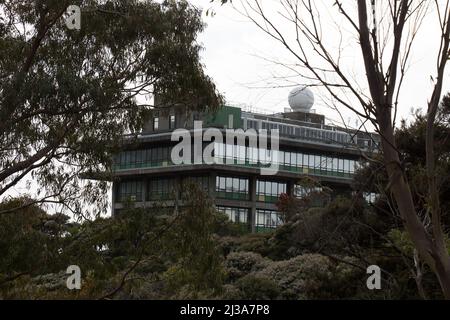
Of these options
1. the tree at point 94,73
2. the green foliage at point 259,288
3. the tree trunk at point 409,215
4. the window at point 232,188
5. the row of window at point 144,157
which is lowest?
the green foliage at point 259,288

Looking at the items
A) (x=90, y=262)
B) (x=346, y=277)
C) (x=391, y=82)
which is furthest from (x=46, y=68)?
(x=346, y=277)

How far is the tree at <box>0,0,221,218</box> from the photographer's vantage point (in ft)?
42.0

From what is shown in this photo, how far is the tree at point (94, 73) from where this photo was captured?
1281 centimetres

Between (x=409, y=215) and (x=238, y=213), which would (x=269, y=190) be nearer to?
(x=238, y=213)

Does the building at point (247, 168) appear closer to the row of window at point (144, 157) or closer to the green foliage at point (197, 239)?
the row of window at point (144, 157)

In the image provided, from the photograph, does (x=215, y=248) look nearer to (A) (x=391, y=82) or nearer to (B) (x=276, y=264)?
(A) (x=391, y=82)

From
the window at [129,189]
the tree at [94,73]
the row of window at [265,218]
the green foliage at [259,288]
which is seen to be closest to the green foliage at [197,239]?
the tree at [94,73]

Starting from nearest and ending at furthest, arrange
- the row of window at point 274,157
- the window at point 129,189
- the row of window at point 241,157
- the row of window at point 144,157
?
the row of window at point 274,157 < the row of window at point 241,157 < the row of window at point 144,157 < the window at point 129,189

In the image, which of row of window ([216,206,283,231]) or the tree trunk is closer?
the tree trunk

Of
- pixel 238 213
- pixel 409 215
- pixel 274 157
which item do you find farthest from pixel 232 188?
pixel 409 215

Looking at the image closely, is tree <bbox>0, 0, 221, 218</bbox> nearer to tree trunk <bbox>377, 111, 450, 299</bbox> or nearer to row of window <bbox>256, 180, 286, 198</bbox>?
tree trunk <bbox>377, 111, 450, 299</bbox>

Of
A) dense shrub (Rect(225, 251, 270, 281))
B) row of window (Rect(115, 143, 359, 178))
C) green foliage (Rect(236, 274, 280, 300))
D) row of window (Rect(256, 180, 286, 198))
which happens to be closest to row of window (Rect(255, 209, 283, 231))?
row of window (Rect(256, 180, 286, 198))

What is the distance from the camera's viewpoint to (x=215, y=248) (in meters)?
13.7

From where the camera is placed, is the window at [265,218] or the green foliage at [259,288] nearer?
the green foliage at [259,288]
